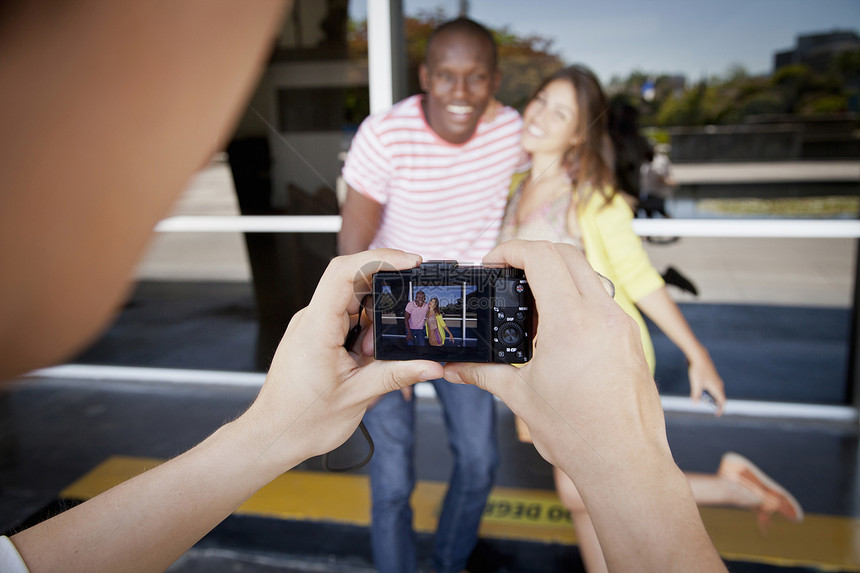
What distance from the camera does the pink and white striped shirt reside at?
0.67 m

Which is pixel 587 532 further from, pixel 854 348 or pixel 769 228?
pixel 854 348

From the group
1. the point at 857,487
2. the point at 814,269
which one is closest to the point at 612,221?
the point at 857,487

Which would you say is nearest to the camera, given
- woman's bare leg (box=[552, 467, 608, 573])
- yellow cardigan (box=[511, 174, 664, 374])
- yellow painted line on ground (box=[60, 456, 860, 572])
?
woman's bare leg (box=[552, 467, 608, 573])

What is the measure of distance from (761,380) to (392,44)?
7.18 ft

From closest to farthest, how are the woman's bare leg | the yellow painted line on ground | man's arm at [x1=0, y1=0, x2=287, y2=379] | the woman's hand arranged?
man's arm at [x1=0, y1=0, x2=287, y2=379] < the woman's bare leg < the woman's hand < the yellow painted line on ground

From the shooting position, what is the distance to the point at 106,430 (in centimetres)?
217

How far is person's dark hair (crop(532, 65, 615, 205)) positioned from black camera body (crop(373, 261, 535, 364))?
531mm

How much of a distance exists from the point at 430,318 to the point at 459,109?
0.64m

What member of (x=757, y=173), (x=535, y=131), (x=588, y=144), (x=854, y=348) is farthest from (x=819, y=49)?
(x=535, y=131)

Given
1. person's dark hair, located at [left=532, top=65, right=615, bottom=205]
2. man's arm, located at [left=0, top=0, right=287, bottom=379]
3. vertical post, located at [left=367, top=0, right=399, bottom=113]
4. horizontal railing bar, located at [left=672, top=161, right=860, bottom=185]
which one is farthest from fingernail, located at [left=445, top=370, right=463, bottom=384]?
horizontal railing bar, located at [left=672, top=161, right=860, bottom=185]

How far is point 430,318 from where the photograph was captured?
14.9 inches

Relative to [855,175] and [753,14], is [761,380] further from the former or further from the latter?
[753,14]

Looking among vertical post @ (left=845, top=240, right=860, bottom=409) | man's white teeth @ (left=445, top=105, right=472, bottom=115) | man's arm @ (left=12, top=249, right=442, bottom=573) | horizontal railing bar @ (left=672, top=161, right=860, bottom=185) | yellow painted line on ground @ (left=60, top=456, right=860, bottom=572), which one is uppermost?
man's white teeth @ (left=445, top=105, right=472, bottom=115)

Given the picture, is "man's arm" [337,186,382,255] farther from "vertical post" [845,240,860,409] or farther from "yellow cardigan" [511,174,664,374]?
"vertical post" [845,240,860,409]
